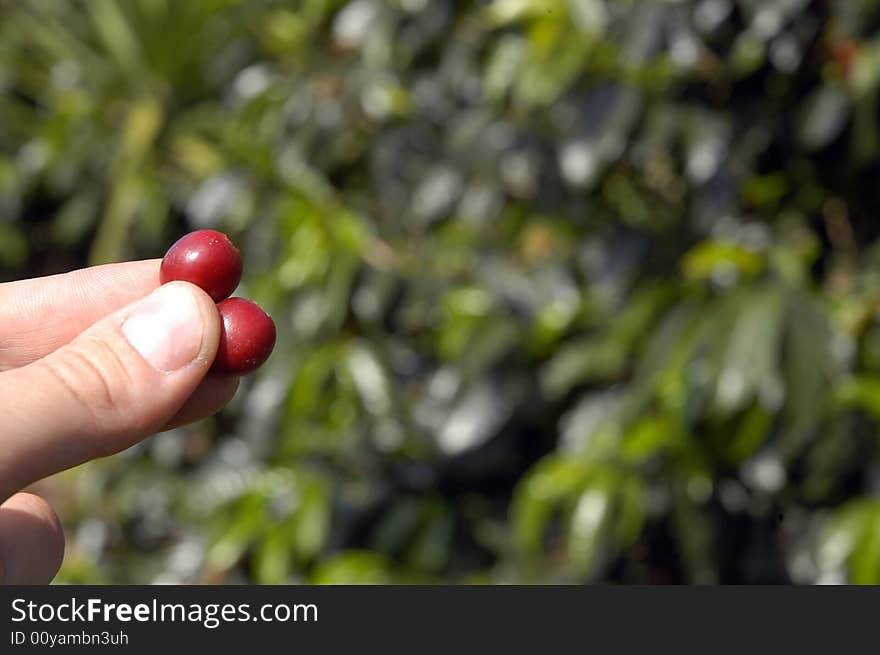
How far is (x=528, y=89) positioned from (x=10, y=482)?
1225 mm

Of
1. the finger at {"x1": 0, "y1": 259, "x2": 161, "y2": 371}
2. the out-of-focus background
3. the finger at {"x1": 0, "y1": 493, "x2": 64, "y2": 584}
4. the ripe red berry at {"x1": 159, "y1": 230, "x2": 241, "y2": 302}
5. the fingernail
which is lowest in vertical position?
the finger at {"x1": 0, "y1": 493, "x2": 64, "y2": 584}

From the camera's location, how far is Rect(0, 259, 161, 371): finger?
1.35 meters

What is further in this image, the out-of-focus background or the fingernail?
the out-of-focus background

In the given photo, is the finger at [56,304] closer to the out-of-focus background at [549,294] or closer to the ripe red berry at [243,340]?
the ripe red berry at [243,340]

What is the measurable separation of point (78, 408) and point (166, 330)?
11cm

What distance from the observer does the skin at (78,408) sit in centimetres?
101

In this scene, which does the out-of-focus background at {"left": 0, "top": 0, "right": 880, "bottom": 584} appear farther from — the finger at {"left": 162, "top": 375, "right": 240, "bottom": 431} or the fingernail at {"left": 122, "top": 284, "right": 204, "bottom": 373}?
the fingernail at {"left": 122, "top": 284, "right": 204, "bottom": 373}

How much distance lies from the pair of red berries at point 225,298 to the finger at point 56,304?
14 centimetres

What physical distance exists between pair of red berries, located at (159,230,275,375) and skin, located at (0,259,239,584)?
0.03 m

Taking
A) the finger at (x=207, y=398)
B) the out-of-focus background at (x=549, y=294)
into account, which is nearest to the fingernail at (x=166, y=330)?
the finger at (x=207, y=398)

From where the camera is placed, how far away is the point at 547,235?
2.17 m

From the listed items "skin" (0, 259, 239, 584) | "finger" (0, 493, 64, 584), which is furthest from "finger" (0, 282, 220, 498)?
"finger" (0, 493, 64, 584)

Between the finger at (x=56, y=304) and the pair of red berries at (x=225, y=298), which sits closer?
the pair of red berries at (x=225, y=298)
